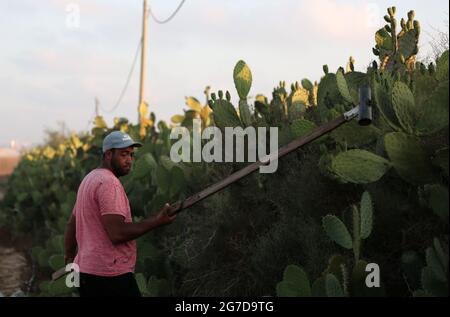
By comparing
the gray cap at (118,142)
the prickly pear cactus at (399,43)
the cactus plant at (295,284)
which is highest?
the prickly pear cactus at (399,43)

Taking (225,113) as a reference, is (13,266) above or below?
Result: below

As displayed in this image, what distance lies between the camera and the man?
4.23m

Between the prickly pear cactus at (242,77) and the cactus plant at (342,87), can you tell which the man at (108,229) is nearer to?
the cactus plant at (342,87)

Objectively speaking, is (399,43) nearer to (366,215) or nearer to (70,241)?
(366,215)

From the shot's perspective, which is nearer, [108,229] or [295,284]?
[295,284]

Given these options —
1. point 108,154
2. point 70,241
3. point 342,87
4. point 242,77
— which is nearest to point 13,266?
point 70,241

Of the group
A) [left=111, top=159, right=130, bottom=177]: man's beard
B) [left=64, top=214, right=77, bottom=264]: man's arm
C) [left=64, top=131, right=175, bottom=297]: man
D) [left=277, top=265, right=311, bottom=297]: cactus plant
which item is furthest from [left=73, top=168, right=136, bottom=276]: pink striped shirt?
[left=277, top=265, right=311, bottom=297]: cactus plant

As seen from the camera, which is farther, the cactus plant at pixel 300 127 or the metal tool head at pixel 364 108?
the cactus plant at pixel 300 127

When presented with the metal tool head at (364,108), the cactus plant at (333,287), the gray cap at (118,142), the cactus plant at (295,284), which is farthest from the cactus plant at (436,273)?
the gray cap at (118,142)

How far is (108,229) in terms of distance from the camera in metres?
4.23

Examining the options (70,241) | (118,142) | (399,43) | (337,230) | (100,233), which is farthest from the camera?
(399,43)

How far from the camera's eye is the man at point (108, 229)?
4.23 m

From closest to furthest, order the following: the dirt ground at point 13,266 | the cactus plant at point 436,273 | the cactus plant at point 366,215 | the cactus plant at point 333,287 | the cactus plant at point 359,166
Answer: the cactus plant at point 436,273 → the cactus plant at point 333,287 → the cactus plant at point 366,215 → the cactus plant at point 359,166 → the dirt ground at point 13,266

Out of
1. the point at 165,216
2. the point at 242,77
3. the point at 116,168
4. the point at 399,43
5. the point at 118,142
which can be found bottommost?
the point at 165,216
